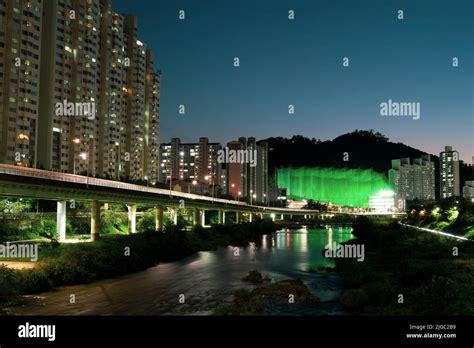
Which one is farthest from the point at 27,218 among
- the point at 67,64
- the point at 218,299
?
the point at 67,64

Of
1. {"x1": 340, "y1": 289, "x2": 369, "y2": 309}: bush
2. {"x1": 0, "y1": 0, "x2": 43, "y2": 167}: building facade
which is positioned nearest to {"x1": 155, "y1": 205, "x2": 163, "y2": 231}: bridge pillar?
{"x1": 0, "y1": 0, "x2": 43, "y2": 167}: building facade

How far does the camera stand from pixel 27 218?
57562mm

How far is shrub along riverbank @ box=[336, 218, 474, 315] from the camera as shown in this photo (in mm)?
21391

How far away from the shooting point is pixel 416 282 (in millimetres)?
28031

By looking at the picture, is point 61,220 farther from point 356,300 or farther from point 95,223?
point 356,300

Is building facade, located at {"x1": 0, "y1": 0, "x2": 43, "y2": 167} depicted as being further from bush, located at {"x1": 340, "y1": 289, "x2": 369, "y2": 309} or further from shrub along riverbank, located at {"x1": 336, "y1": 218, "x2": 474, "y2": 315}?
bush, located at {"x1": 340, "y1": 289, "x2": 369, "y2": 309}

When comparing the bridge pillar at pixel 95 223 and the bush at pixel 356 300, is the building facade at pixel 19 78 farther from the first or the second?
the bush at pixel 356 300

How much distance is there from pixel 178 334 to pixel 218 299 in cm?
1351

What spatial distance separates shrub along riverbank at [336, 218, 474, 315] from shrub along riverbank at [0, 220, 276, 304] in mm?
17995

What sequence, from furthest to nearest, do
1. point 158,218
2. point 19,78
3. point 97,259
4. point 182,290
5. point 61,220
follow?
point 19,78, point 158,218, point 61,220, point 97,259, point 182,290

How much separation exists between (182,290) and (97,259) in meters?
8.64

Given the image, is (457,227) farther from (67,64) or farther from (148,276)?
(67,64)

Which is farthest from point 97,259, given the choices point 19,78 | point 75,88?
point 75,88

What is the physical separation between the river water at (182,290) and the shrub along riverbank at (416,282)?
1.38 metres
